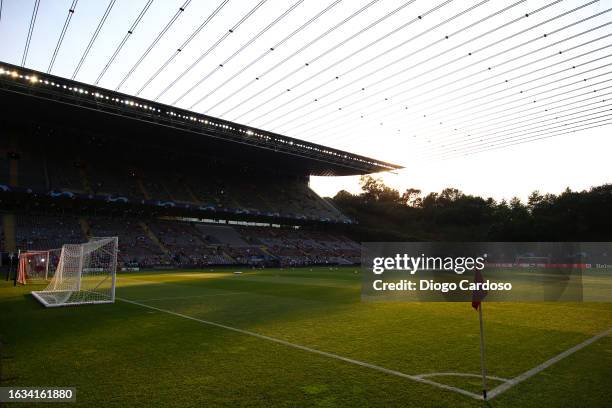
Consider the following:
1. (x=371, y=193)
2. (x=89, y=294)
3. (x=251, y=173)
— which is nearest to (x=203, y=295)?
(x=89, y=294)

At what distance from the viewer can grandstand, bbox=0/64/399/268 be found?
4106 cm

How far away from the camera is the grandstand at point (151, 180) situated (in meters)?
41.1

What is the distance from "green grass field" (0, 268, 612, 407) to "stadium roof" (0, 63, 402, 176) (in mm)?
30162

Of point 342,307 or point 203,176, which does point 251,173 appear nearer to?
point 203,176

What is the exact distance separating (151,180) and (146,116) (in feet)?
53.9

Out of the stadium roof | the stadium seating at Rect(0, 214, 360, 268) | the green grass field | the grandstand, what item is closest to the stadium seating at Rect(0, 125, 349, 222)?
the grandstand

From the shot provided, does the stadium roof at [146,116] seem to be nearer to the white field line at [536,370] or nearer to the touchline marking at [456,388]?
the touchline marking at [456,388]

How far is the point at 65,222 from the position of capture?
45.0 m

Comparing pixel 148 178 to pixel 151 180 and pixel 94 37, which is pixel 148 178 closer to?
pixel 151 180

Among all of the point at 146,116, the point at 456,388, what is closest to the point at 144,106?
the point at 146,116

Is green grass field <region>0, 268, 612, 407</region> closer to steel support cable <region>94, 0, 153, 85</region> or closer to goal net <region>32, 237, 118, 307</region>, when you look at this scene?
goal net <region>32, 237, 118, 307</region>

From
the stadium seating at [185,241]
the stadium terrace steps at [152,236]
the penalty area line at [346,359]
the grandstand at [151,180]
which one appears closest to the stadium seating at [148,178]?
the grandstand at [151,180]

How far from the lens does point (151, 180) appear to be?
2238 inches

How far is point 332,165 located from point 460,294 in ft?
155
